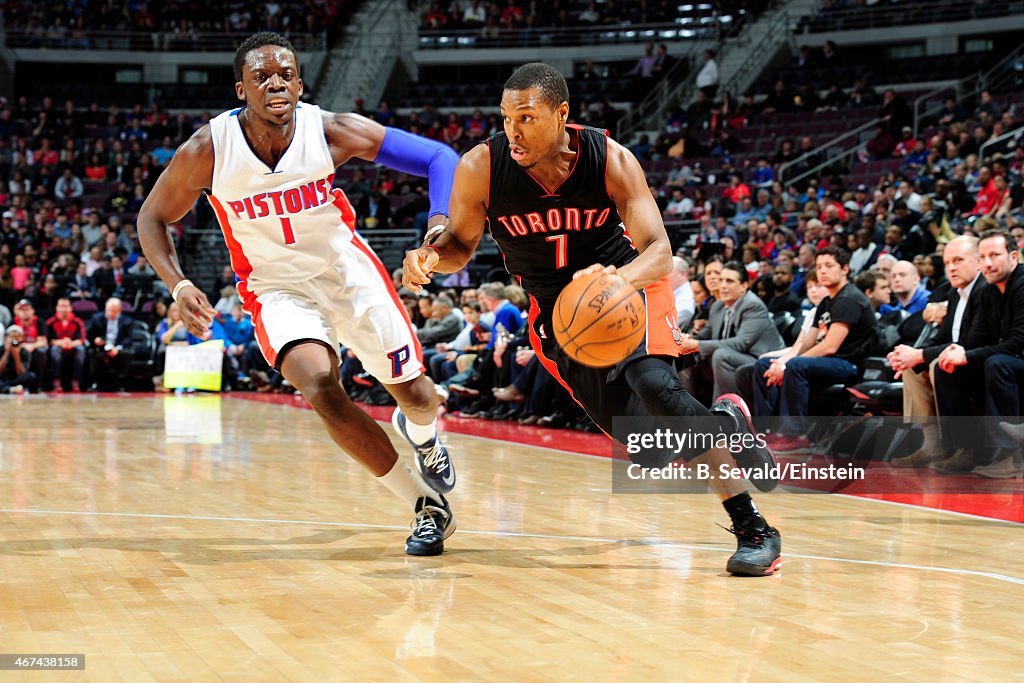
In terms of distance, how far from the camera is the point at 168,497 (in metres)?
5.65

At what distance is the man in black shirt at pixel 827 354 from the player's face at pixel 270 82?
4.05 metres

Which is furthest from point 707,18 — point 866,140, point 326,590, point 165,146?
point 326,590

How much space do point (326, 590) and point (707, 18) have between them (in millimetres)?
23145

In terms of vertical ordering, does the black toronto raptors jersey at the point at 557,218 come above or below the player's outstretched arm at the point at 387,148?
below

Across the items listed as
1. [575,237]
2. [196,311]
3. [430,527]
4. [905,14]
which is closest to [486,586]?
[430,527]

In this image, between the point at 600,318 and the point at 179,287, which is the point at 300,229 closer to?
the point at 179,287

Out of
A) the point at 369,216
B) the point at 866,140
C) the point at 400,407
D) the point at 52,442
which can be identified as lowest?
the point at 52,442

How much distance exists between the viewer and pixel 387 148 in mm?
4645

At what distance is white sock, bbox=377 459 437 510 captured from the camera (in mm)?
4449

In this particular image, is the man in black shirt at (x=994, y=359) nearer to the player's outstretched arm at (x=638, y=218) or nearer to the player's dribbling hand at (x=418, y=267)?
the player's outstretched arm at (x=638, y=218)

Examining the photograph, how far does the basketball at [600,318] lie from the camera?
3.47m

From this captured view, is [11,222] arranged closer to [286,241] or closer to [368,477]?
[368,477]

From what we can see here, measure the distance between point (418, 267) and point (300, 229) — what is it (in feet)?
3.00

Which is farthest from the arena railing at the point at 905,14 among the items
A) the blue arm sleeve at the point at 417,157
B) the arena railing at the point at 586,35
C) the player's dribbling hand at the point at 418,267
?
the player's dribbling hand at the point at 418,267
